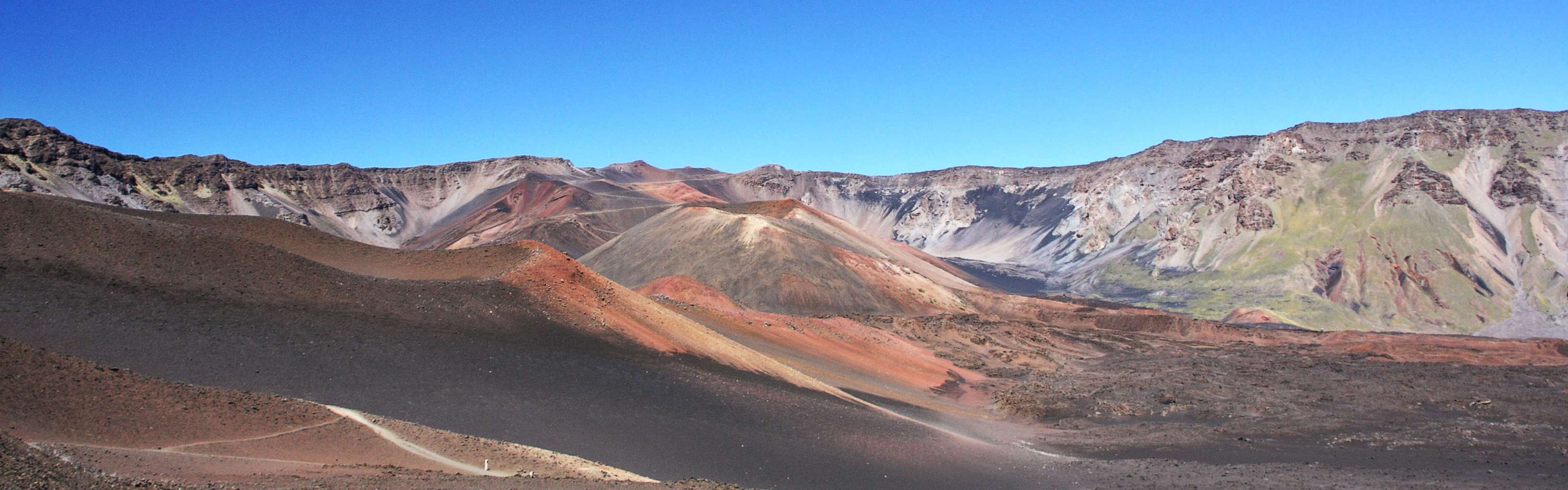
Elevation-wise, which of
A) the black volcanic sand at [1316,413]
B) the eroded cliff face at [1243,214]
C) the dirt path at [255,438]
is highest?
the eroded cliff face at [1243,214]

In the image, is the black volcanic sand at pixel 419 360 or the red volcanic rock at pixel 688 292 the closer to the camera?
the black volcanic sand at pixel 419 360

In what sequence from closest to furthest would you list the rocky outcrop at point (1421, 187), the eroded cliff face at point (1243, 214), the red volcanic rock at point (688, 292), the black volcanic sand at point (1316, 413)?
the black volcanic sand at point (1316, 413)
the red volcanic rock at point (688, 292)
the eroded cliff face at point (1243, 214)
the rocky outcrop at point (1421, 187)

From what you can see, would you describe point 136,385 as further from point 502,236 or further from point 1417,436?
point 502,236

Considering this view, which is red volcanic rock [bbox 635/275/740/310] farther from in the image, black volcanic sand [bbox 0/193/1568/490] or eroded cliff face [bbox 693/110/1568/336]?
eroded cliff face [bbox 693/110/1568/336]

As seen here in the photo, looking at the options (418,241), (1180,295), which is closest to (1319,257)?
(1180,295)

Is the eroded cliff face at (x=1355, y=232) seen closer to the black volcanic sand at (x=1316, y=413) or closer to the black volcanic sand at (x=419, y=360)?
the black volcanic sand at (x=1316, y=413)

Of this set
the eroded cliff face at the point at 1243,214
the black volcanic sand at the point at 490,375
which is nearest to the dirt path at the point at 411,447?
the black volcanic sand at the point at 490,375
